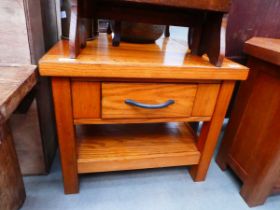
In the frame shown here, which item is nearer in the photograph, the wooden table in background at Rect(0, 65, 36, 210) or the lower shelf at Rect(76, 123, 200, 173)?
the wooden table in background at Rect(0, 65, 36, 210)

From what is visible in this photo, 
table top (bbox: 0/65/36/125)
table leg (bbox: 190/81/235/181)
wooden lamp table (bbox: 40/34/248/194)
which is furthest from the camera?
table leg (bbox: 190/81/235/181)

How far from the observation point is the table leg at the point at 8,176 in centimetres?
55

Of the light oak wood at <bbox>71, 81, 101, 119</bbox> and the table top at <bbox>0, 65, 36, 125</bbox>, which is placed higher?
the table top at <bbox>0, 65, 36, 125</bbox>

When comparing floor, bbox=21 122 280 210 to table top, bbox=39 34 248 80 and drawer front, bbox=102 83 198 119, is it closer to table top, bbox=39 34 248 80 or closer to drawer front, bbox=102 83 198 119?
drawer front, bbox=102 83 198 119

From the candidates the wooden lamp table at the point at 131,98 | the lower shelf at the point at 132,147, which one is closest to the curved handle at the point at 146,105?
the wooden lamp table at the point at 131,98

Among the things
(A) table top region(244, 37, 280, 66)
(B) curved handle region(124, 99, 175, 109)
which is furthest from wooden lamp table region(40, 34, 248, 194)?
(A) table top region(244, 37, 280, 66)

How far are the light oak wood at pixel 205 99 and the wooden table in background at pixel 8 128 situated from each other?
1.58 ft

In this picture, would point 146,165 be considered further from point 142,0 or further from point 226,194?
point 142,0

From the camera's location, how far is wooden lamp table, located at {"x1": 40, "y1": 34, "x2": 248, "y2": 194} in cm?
51

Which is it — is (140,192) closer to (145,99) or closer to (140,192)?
(140,192)

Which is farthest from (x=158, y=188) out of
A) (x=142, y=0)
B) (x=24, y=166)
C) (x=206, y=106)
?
(x=142, y=0)

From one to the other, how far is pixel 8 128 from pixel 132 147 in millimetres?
409

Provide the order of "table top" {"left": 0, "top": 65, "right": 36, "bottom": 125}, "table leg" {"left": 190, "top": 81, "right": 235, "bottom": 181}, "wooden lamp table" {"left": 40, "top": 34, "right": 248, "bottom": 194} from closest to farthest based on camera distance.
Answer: "table top" {"left": 0, "top": 65, "right": 36, "bottom": 125}, "wooden lamp table" {"left": 40, "top": 34, "right": 248, "bottom": 194}, "table leg" {"left": 190, "top": 81, "right": 235, "bottom": 181}

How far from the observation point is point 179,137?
83cm
